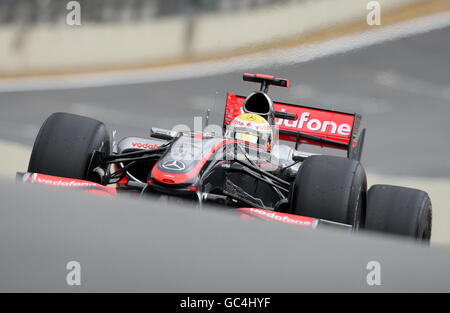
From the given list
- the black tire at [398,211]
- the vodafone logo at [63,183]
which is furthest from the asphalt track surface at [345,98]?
the vodafone logo at [63,183]

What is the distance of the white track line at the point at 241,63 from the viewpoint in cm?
1002

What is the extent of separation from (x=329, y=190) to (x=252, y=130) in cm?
127

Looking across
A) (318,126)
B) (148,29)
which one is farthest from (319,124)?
(148,29)

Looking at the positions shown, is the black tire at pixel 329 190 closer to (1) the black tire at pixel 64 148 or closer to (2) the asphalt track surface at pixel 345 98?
(1) the black tire at pixel 64 148

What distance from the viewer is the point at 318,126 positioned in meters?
6.01

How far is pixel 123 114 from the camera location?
913 cm

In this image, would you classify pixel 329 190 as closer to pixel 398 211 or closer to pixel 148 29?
pixel 398 211

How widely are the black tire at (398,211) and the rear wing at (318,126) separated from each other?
1253 millimetres

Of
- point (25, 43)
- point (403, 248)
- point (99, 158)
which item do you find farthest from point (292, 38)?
point (403, 248)

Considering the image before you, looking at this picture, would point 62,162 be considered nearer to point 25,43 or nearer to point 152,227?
point 152,227

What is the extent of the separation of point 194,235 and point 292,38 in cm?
919

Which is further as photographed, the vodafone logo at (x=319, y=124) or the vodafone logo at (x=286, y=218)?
the vodafone logo at (x=319, y=124)

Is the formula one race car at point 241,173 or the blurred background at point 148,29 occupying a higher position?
the blurred background at point 148,29

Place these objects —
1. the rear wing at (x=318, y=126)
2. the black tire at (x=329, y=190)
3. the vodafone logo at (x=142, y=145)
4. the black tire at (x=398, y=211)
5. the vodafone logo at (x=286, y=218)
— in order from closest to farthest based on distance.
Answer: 1. the vodafone logo at (x=286, y=218)
2. the black tire at (x=329, y=190)
3. the black tire at (x=398, y=211)
4. the vodafone logo at (x=142, y=145)
5. the rear wing at (x=318, y=126)
